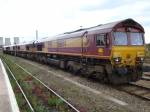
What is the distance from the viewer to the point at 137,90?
1570cm

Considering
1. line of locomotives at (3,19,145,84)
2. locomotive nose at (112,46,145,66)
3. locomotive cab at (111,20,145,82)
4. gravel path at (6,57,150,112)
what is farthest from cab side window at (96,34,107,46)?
gravel path at (6,57,150,112)

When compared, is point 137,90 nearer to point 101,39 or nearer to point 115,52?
point 115,52

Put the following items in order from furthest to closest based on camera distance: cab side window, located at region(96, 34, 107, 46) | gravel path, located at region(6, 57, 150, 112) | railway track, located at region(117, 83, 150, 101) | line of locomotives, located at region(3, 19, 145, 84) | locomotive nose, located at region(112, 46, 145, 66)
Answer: cab side window, located at region(96, 34, 107, 46) < line of locomotives, located at region(3, 19, 145, 84) < locomotive nose, located at region(112, 46, 145, 66) < railway track, located at region(117, 83, 150, 101) < gravel path, located at region(6, 57, 150, 112)

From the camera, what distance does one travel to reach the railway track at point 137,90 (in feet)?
46.3

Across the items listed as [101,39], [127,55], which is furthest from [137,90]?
[101,39]

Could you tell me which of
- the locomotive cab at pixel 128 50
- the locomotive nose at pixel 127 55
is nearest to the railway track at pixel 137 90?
the locomotive cab at pixel 128 50

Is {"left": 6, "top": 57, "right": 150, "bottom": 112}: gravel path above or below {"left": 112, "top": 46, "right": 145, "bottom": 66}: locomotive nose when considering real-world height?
below

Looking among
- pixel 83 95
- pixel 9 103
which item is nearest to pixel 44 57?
pixel 83 95

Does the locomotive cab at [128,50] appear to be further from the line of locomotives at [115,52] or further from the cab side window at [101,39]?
the cab side window at [101,39]

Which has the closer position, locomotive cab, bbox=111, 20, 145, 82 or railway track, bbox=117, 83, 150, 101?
railway track, bbox=117, 83, 150, 101

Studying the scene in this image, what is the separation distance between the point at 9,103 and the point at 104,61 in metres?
6.67

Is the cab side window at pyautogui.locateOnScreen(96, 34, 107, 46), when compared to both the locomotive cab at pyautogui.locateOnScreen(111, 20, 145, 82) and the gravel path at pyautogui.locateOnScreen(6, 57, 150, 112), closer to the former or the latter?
the locomotive cab at pyautogui.locateOnScreen(111, 20, 145, 82)

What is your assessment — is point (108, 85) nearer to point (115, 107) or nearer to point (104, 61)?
point (104, 61)

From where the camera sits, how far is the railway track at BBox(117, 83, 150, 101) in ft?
46.3
